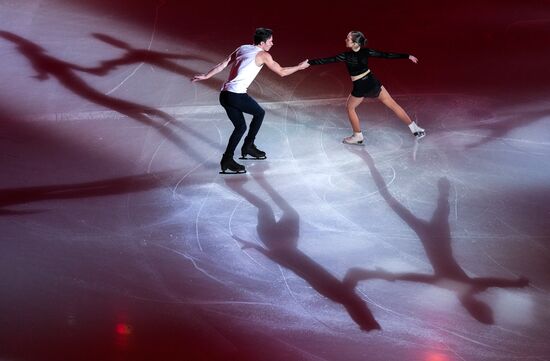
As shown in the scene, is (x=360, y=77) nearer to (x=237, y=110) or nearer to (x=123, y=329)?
(x=237, y=110)

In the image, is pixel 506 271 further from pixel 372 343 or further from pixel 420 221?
pixel 372 343

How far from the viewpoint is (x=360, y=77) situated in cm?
699

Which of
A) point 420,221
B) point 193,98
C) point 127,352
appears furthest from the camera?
point 193,98

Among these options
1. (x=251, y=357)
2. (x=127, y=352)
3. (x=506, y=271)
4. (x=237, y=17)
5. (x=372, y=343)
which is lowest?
(x=127, y=352)

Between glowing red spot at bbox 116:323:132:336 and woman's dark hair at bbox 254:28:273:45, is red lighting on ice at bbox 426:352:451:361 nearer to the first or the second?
glowing red spot at bbox 116:323:132:336

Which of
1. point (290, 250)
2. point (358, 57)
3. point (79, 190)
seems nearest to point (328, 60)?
point (358, 57)

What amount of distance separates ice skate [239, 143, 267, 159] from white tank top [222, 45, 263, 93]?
703 mm

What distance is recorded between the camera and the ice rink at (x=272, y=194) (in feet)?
15.1

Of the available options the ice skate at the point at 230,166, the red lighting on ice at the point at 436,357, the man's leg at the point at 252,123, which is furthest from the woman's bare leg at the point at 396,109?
the red lighting on ice at the point at 436,357

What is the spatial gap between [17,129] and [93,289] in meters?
3.33

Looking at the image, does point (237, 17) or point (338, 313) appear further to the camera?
point (237, 17)

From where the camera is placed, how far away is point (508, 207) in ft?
20.0

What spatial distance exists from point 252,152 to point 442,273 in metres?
2.69

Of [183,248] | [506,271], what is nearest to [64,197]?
[183,248]
